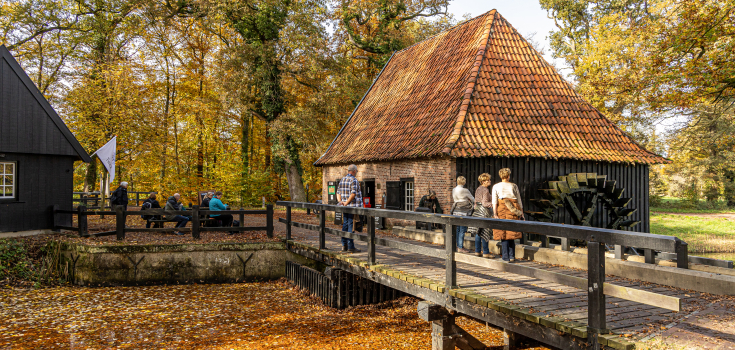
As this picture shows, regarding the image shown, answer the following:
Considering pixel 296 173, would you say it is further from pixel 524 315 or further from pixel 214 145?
pixel 524 315

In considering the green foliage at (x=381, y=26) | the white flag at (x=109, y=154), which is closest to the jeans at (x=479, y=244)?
the white flag at (x=109, y=154)

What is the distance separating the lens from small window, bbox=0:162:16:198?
42.9ft

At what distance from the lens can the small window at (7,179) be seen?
1306 cm

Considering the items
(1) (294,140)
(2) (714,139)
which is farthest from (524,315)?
(2) (714,139)

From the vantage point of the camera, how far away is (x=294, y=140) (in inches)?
942

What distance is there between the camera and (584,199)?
1380 centimetres

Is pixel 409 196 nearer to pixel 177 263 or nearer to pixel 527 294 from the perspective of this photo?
pixel 177 263

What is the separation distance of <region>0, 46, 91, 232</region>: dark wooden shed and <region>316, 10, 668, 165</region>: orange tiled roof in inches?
359

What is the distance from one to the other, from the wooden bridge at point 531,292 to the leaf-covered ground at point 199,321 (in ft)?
3.97

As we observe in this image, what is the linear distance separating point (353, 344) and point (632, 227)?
11.1m

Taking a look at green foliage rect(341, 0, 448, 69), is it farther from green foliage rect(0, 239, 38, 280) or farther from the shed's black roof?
green foliage rect(0, 239, 38, 280)

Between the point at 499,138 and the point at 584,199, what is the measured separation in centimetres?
343

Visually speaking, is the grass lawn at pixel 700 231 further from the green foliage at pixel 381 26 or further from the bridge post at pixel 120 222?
the bridge post at pixel 120 222

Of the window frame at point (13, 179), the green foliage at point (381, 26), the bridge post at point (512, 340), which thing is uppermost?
the green foliage at point (381, 26)
